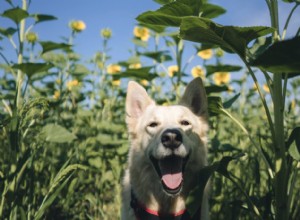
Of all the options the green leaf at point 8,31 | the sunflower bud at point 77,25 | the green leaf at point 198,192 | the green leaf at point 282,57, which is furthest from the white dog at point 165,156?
the sunflower bud at point 77,25

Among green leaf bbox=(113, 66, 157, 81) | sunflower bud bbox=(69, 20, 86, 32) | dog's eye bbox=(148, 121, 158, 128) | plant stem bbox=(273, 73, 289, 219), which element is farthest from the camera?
sunflower bud bbox=(69, 20, 86, 32)

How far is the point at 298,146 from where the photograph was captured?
1699 mm

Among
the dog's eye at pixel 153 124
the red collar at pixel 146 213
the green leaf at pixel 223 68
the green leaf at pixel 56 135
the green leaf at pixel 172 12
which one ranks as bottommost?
the red collar at pixel 146 213

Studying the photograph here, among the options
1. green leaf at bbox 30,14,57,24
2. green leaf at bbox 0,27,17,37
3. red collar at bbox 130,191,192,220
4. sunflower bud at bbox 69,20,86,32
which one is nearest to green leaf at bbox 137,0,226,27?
red collar at bbox 130,191,192,220

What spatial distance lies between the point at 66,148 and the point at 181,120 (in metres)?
2.37

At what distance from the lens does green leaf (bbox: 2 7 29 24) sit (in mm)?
2700

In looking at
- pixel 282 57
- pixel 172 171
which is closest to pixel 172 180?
pixel 172 171

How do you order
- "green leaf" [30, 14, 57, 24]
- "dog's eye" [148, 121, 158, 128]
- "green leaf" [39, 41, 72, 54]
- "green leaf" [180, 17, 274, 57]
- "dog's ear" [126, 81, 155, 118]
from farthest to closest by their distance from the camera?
"green leaf" [30, 14, 57, 24] < "green leaf" [39, 41, 72, 54] < "dog's ear" [126, 81, 155, 118] < "dog's eye" [148, 121, 158, 128] < "green leaf" [180, 17, 274, 57]

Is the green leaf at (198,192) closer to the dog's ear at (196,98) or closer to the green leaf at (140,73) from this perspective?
the dog's ear at (196,98)

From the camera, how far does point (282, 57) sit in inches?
51.4

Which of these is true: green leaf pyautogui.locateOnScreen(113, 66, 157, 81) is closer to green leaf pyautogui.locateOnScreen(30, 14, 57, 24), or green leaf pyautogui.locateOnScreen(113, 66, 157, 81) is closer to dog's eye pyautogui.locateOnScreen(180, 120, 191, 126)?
green leaf pyautogui.locateOnScreen(30, 14, 57, 24)

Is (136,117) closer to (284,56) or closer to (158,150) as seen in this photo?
(158,150)

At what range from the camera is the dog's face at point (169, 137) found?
232 centimetres

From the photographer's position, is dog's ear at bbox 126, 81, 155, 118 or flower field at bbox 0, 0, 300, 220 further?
dog's ear at bbox 126, 81, 155, 118
